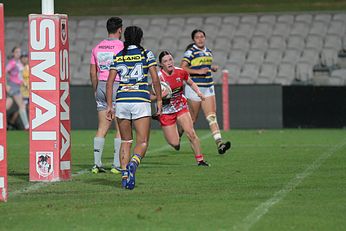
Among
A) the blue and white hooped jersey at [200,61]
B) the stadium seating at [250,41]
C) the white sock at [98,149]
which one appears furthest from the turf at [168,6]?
the white sock at [98,149]

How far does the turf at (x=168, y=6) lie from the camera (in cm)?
4116

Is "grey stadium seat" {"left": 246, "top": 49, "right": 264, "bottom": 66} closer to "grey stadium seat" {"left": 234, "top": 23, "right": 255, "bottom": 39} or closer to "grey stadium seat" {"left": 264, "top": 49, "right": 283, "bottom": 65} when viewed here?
"grey stadium seat" {"left": 264, "top": 49, "right": 283, "bottom": 65}

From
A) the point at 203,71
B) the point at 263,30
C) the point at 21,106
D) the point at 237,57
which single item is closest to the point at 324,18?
the point at 263,30

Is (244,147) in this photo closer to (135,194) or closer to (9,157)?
(9,157)

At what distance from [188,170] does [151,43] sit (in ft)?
64.0

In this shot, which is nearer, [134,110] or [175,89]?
[134,110]

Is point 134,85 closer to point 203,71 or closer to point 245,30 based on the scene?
point 203,71

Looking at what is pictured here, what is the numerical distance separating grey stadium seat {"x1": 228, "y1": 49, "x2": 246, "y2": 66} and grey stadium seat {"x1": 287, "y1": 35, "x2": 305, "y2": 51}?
1458mm

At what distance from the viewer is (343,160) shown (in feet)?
59.8

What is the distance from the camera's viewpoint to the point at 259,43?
34.8 m

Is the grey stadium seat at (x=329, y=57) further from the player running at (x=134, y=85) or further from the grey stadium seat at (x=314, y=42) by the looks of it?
the player running at (x=134, y=85)

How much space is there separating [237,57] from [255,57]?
623mm

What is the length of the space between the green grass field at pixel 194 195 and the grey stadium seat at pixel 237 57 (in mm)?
13597

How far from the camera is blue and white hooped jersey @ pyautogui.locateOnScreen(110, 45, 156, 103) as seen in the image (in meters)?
13.8
